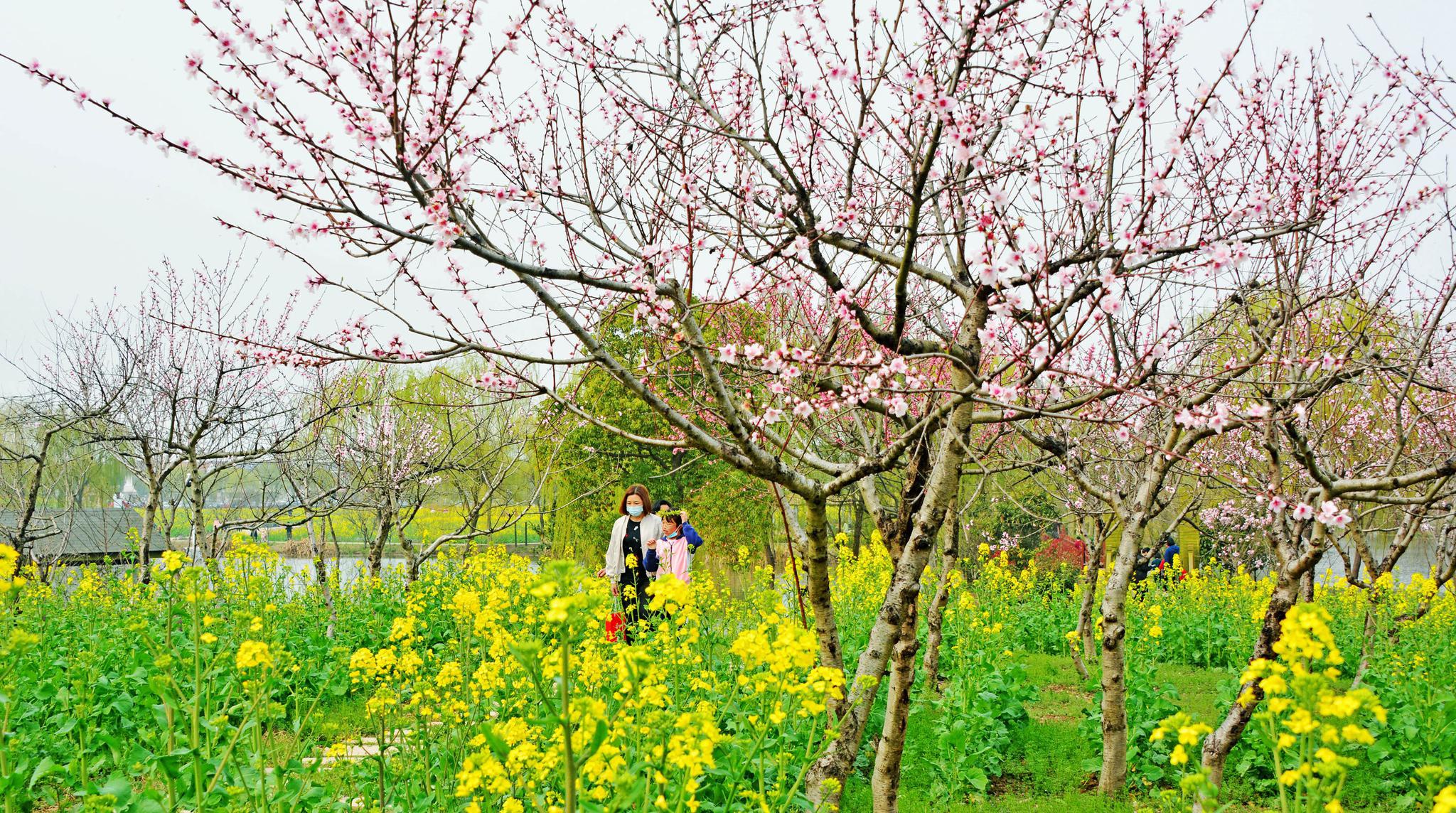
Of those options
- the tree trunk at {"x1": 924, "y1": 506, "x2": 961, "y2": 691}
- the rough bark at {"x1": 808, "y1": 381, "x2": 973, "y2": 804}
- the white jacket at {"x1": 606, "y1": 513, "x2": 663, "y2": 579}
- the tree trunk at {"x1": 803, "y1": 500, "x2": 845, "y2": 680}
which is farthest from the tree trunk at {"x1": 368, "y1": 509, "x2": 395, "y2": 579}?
the rough bark at {"x1": 808, "y1": 381, "x2": 973, "y2": 804}

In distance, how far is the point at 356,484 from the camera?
11430 mm

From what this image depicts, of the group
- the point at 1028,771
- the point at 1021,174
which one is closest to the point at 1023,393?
the point at 1021,174

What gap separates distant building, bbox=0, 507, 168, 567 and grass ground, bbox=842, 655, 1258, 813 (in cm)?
804

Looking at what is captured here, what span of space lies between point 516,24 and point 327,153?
2.62ft

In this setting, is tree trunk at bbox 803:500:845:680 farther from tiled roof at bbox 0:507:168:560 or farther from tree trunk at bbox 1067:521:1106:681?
tiled roof at bbox 0:507:168:560

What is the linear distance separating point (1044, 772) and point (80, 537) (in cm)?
2584

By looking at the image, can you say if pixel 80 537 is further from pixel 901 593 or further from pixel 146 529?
pixel 901 593

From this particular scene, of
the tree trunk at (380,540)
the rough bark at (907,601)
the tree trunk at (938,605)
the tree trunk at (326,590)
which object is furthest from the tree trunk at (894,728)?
the tree trunk at (380,540)

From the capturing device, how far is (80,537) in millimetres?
23078

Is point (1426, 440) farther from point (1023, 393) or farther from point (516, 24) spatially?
point (516, 24)

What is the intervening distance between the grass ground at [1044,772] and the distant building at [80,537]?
26.4ft

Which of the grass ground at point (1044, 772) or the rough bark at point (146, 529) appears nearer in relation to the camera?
the grass ground at point (1044, 772)

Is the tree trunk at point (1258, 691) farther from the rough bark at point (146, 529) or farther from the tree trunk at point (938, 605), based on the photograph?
the rough bark at point (146, 529)

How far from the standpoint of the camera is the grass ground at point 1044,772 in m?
4.75
